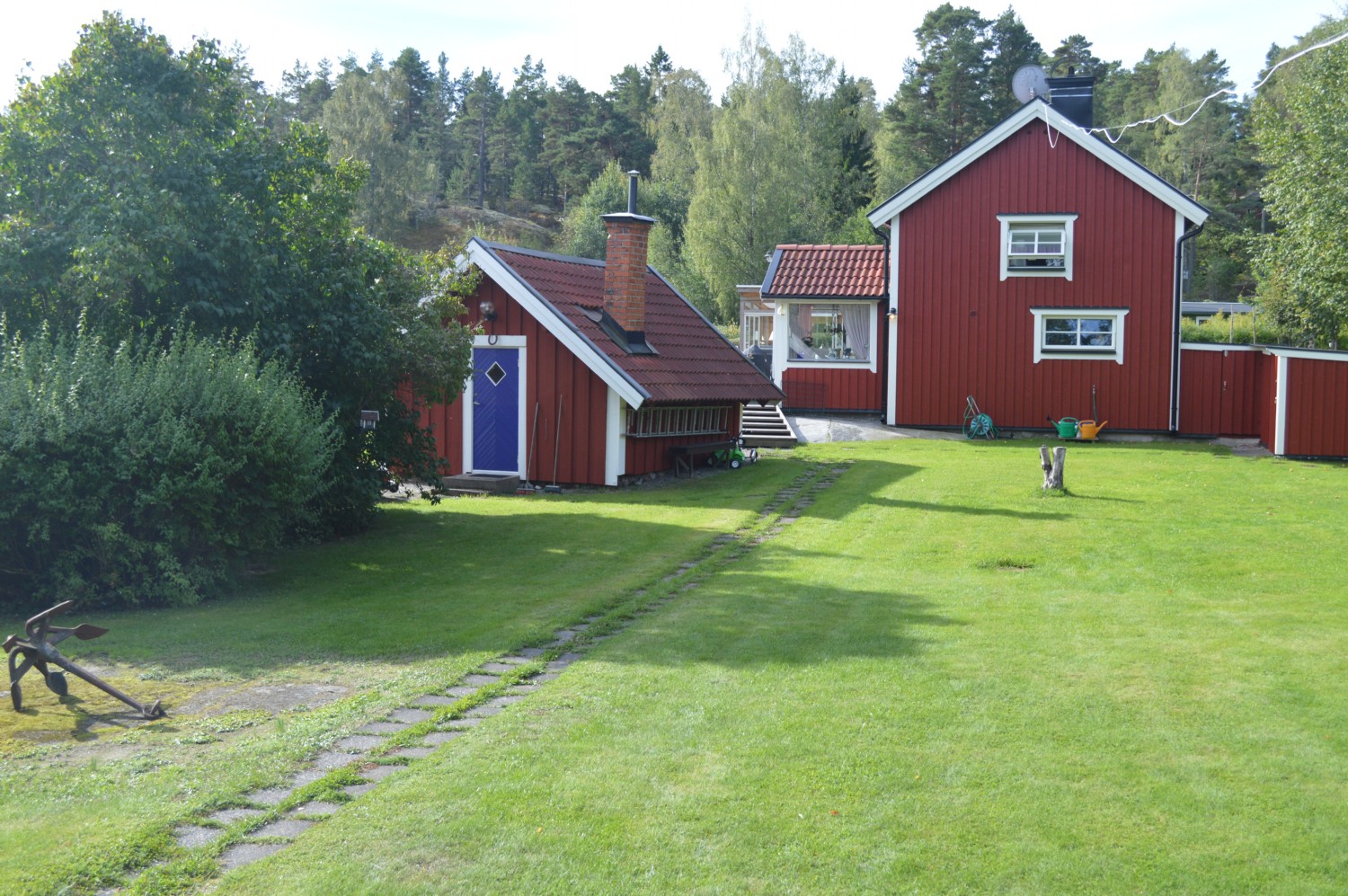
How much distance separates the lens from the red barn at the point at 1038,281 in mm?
25828

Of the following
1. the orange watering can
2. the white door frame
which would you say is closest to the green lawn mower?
the white door frame

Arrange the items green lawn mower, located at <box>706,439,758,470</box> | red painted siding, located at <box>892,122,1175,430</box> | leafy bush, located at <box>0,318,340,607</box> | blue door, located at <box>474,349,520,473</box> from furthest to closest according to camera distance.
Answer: red painted siding, located at <box>892,122,1175,430</box>, green lawn mower, located at <box>706,439,758,470</box>, blue door, located at <box>474,349,520,473</box>, leafy bush, located at <box>0,318,340,607</box>

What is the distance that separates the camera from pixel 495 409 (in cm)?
1980

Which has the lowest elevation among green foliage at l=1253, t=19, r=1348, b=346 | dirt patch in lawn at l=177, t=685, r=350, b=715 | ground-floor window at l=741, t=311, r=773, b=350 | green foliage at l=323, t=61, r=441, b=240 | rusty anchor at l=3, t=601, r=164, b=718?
dirt patch in lawn at l=177, t=685, r=350, b=715

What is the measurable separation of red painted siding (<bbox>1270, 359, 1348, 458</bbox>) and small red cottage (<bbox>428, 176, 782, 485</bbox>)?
1028cm

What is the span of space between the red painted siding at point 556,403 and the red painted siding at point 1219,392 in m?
14.6

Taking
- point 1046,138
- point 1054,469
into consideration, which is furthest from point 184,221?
point 1046,138

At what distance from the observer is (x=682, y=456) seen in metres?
20.6

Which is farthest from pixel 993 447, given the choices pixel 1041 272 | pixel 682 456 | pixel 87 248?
pixel 87 248

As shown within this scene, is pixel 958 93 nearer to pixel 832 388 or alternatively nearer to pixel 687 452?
pixel 832 388

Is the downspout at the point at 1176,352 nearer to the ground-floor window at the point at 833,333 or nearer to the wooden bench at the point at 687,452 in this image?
the ground-floor window at the point at 833,333

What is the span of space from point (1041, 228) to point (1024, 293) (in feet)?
5.14

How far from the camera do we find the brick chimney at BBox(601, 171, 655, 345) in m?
20.1

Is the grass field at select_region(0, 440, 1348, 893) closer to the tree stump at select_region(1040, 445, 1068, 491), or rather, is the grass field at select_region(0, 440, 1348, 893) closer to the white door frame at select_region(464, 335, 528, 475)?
the tree stump at select_region(1040, 445, 1068, 491)
